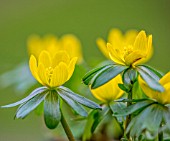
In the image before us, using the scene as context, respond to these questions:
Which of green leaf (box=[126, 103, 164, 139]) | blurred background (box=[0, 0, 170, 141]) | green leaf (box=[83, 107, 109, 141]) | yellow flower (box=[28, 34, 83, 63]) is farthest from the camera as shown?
blurred background (box=[0, 0, 170, 141])

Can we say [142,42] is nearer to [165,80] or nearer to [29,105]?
[165,80]

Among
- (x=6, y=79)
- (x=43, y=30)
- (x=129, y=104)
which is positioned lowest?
(x=129, y=104)

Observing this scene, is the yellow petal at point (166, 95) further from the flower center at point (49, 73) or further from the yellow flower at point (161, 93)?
the flower center at point (49, 73)

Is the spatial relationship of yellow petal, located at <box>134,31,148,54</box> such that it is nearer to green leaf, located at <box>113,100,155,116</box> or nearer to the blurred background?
green leaf, located at <box>113,100,155,116</box>

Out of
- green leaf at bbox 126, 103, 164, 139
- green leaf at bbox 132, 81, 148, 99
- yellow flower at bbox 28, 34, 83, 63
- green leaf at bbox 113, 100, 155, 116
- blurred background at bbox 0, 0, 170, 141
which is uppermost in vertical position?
blurred background at bbox 0, 0, 170, 141

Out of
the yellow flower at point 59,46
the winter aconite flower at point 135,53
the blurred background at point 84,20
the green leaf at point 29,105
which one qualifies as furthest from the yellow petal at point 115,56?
the blurred background at point 84,20

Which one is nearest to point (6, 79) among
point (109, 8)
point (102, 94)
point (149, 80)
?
point (102, 94)

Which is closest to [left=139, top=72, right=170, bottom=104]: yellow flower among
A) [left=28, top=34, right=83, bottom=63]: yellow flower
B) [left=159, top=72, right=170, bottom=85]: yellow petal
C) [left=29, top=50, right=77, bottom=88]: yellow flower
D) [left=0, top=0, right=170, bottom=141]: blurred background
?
[left=159, top=72, right=170, bottom=85]: yellow petal

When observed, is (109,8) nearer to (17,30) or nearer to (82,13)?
(82,13)
